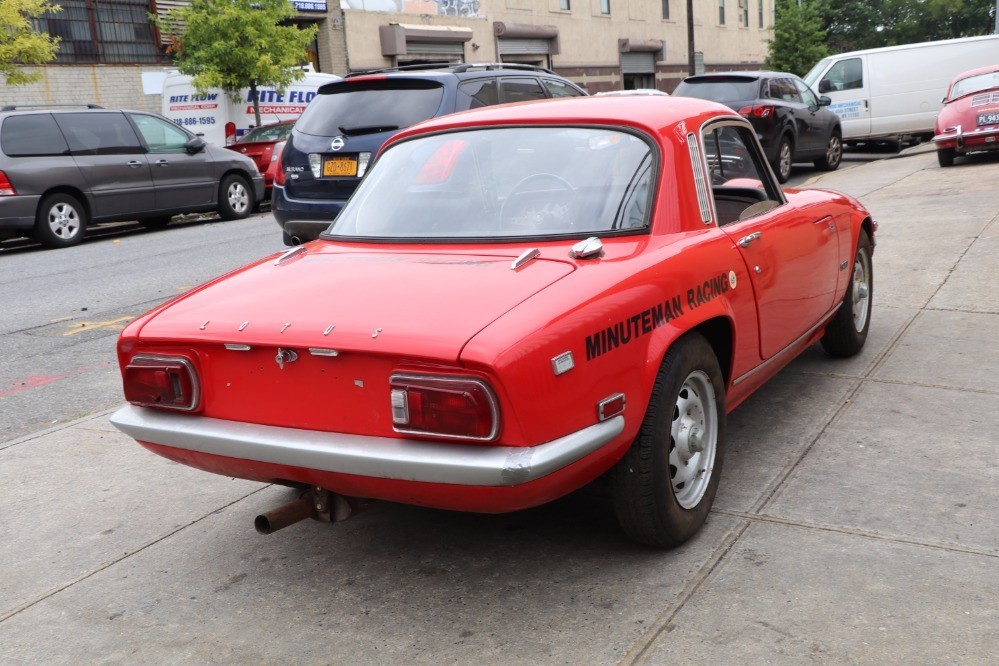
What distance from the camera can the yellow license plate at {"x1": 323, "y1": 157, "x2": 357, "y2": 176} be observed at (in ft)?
29.4

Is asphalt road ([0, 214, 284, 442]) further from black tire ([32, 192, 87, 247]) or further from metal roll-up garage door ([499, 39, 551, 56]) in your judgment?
metal roll-up garage door ([499, 39, 551, 56])

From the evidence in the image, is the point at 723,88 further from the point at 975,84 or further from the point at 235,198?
the point at 235,198

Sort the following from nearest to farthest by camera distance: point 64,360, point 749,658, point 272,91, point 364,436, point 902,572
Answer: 1. point 749,658
2. point 364,436
3. point 902,572
4. point 64,360
5. point 272,91

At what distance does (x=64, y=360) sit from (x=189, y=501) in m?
3.10

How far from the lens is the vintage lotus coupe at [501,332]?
2924 mm

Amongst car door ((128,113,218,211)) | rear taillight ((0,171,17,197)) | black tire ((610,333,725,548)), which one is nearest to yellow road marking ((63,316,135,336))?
black tire ((610,333,725,548))

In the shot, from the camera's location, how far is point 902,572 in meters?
3.28

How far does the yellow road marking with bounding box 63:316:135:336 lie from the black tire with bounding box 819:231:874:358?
200 inches

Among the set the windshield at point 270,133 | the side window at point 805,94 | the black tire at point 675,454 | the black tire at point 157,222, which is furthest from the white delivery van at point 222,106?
the black tire at point 675,454

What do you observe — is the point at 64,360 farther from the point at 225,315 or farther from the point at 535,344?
the point at 535,344

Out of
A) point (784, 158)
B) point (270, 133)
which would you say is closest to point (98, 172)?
point (270, 133)

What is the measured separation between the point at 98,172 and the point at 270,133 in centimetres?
470

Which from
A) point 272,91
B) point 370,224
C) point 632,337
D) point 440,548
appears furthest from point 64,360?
point 272,91

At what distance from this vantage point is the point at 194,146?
15.4m
